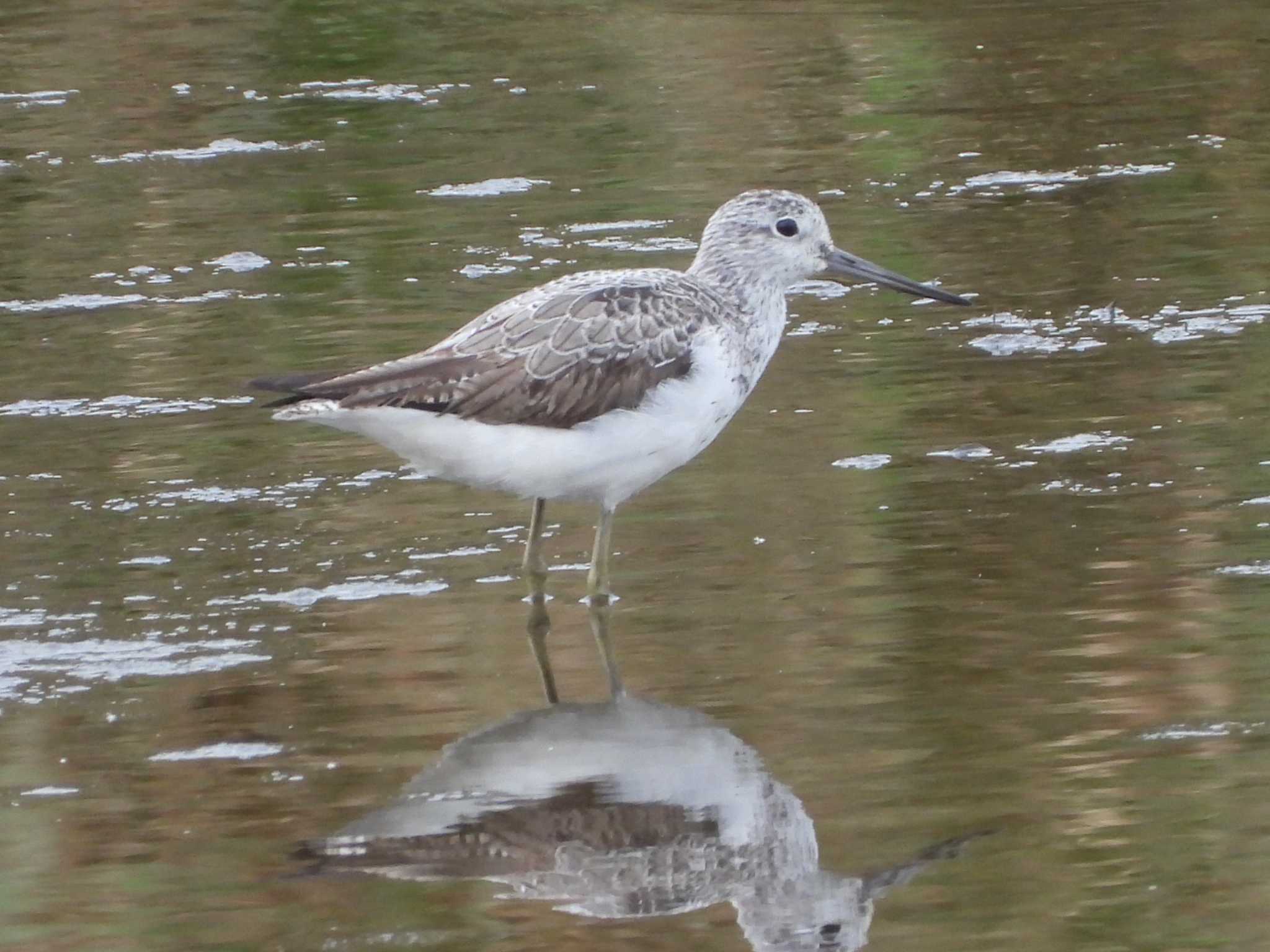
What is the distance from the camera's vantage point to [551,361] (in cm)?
720

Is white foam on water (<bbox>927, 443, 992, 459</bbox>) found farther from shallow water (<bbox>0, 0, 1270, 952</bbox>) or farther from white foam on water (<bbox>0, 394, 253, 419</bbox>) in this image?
white foam on water (<bbox>0, 394, 253, 419</bbox>)

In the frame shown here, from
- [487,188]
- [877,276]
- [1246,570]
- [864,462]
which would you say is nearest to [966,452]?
[864,462]

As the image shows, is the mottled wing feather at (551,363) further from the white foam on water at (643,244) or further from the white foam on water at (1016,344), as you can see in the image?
the white foam on water at (643,244)

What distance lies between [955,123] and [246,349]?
5225 mm

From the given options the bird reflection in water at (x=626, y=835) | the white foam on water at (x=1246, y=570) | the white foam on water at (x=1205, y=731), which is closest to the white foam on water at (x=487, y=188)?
the white foam on water at (x=1246, y=570)

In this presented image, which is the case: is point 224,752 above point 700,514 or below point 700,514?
above

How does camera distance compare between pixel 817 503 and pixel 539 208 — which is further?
pixel 539 208

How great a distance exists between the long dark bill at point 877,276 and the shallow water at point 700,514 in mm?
472

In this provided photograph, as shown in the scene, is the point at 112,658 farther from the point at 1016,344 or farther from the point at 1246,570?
the point at 1016,344

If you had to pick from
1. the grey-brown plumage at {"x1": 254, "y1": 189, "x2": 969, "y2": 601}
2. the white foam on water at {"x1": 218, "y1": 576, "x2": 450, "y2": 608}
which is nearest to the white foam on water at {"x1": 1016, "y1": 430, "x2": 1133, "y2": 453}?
the grey-brown plumage at {"x1": 254, "y1": 189, "x2": 969, "y2": 601}

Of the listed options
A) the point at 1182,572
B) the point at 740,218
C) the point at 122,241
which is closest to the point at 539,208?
the point at 122,241

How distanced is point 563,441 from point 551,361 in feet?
0.89

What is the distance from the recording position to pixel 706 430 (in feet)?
24.0

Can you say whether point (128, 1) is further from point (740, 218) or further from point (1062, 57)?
point (740, 218)
